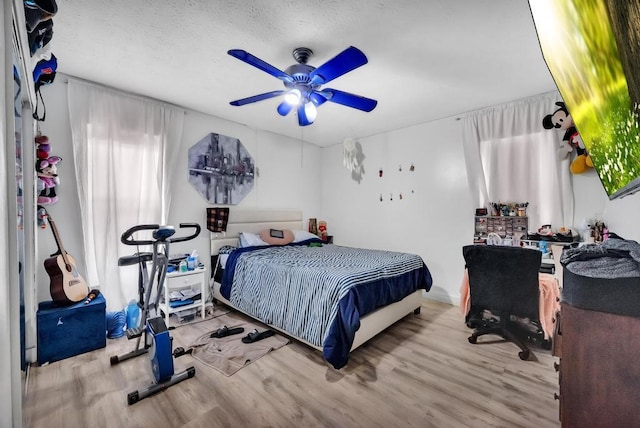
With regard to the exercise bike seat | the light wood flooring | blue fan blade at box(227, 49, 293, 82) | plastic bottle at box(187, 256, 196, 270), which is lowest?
the light wood flooring

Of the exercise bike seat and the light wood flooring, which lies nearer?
the light wood flooring

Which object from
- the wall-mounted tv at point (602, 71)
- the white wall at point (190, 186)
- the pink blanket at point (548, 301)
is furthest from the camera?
the white wall at point (190, 186)

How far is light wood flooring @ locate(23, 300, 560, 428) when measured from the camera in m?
1.60

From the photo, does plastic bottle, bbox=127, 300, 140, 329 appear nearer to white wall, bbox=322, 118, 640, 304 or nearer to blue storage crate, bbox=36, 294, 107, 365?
blue storage crate, bbox=36, 294, 107, 365

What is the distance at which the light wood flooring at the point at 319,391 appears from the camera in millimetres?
1601

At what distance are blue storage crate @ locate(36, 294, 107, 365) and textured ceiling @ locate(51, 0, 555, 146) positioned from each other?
2.12m

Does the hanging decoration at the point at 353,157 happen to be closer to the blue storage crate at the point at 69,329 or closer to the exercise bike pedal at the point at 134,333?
the exercise bike pedal at the point at 134,333

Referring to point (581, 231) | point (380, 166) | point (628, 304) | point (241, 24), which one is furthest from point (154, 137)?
point (581, 231)

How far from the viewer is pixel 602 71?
2.44 ft

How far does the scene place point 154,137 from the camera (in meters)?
3.12

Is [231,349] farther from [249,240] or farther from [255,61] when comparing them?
[255,61]

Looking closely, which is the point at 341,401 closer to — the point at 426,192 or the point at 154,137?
the point at 426,192

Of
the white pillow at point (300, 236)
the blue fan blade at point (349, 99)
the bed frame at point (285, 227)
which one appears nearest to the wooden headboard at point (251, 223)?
the bed frame at point (285, 227)

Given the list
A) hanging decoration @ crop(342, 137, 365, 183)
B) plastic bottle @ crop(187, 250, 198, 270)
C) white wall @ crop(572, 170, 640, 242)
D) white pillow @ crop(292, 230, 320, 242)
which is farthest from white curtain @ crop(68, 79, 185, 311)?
white wall @ crop(572, 170, 640, 242)
